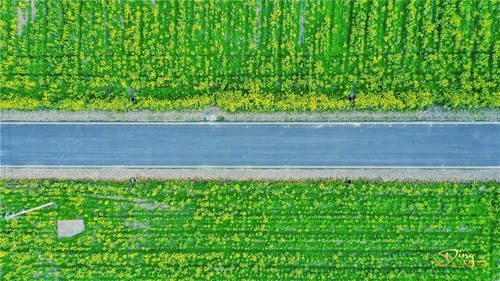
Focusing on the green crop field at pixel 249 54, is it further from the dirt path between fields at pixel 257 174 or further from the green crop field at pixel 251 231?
the green crop field at pixel 251 231

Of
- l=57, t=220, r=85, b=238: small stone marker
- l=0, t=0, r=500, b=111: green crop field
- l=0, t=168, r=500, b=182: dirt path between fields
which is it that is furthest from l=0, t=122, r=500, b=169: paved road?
l=57, t=220, r=85, b=238: small stone marker

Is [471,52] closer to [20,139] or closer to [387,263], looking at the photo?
[387,263]

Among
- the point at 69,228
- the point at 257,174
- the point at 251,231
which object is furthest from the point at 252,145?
the point at 69,228

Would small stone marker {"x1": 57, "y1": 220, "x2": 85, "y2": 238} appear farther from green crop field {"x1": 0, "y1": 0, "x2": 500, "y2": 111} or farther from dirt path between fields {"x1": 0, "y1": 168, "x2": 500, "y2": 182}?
green crop field {"x1": 0, "y1": 0, "x2": 500, "y2": 111}

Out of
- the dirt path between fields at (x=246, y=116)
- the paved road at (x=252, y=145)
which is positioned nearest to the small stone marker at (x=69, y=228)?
the paved road at (x=252, y=145)

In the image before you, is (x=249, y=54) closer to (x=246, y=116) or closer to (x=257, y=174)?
(x=246, y=116)
